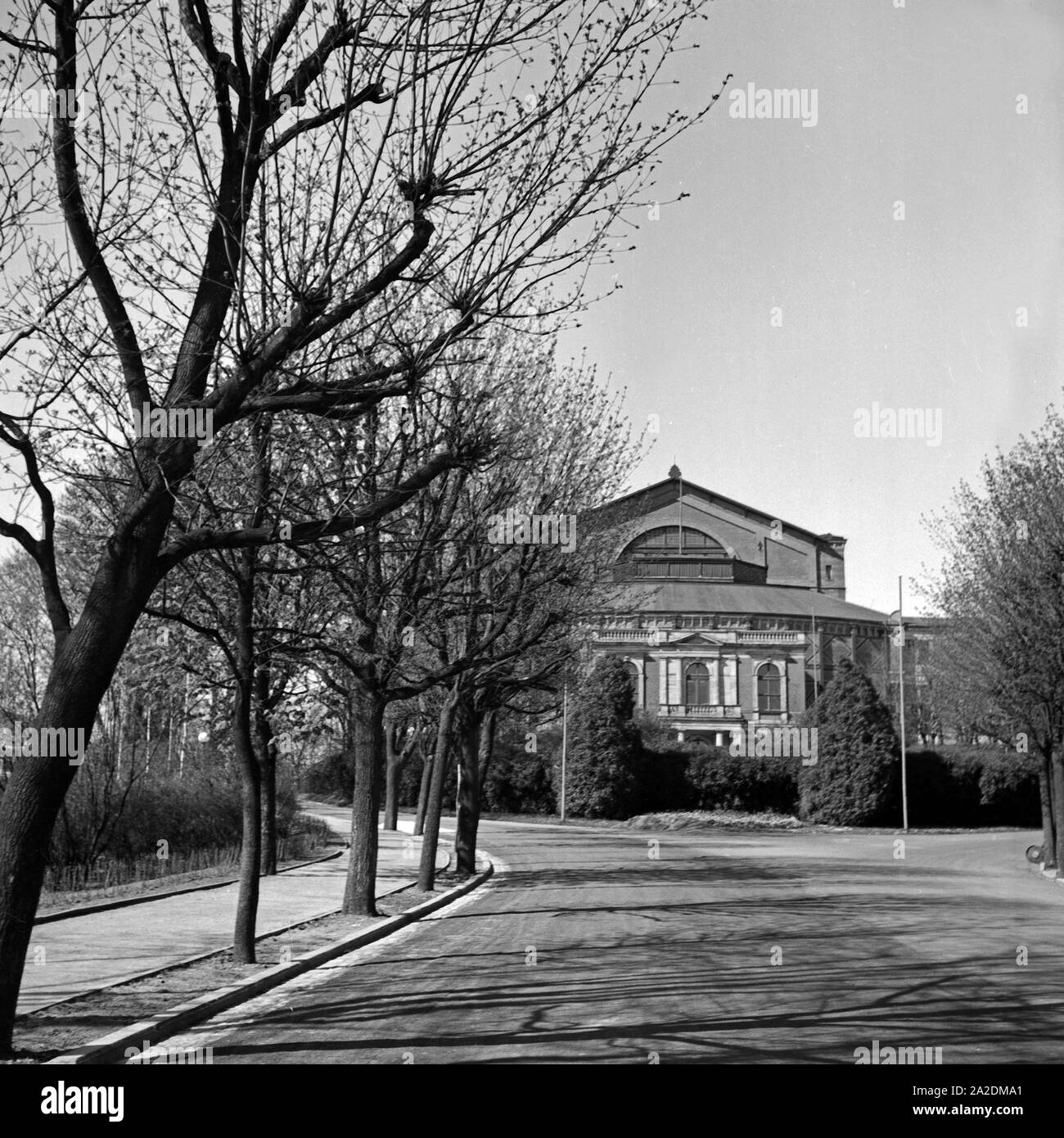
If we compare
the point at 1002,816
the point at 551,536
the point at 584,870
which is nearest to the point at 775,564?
the point at 1002,816

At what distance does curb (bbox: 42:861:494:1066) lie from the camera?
8328 mm

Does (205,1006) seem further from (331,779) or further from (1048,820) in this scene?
(331,779)

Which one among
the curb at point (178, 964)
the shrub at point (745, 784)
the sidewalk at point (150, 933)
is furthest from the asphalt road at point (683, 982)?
the shrub at point (745, 784)

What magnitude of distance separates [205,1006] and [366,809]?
8354mm

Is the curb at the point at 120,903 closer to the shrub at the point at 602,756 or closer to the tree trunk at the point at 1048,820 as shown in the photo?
the tree trunk at the point at 1048,820

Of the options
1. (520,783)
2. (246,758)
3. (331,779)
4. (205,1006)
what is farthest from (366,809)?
(331,779)

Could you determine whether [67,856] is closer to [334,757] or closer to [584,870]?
[584,870]

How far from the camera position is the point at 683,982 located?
449 inches

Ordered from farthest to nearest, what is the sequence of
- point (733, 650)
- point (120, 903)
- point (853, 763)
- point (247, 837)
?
1. point (733, 650)
2. point (853, 763)
3. point (120, 903)
4. point (247, 837)

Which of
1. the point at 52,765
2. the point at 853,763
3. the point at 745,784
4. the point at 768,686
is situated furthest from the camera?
the point at 768,686

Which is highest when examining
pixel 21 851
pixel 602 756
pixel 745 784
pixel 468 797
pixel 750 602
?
pixel 750 602

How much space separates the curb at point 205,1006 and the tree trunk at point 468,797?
9.64 metres

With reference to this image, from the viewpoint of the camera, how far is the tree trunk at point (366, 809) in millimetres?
18156

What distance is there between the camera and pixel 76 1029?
906cm
